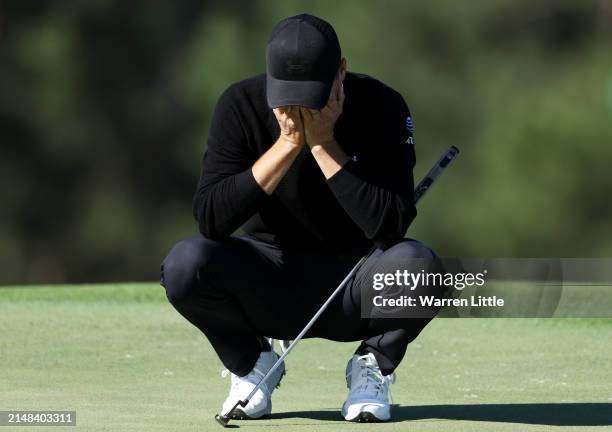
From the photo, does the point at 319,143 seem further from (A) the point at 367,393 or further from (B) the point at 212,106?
(B) the point at 212,106

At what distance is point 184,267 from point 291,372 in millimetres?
1040

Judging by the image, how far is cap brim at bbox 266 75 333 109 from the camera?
8.37 feet

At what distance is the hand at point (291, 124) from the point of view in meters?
2.58

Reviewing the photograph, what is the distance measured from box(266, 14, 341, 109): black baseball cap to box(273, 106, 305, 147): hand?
0.07 feet

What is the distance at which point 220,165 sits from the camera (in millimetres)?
2740

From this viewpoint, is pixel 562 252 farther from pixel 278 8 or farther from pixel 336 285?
pixel 336 285

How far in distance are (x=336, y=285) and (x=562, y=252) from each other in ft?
26.2

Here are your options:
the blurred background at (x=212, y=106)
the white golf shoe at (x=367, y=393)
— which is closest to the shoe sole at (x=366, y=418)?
the white golf shoe at (x=367, y=393)

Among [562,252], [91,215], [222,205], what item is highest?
[222,205]

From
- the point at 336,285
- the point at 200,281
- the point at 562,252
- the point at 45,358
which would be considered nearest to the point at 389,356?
the point at 336,285

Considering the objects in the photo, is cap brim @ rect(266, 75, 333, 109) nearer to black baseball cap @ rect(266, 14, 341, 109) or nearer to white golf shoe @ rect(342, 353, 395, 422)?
black baseball cap @ rect(266, 14, 341, 109)

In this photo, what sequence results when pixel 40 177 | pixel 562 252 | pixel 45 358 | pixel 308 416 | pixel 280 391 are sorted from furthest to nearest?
pixel 40 177
pixel 562 252
pixel 45 358
pixel 280 391
pixel 308 416

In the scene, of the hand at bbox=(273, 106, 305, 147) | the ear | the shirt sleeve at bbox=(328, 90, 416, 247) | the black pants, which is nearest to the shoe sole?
the black pants

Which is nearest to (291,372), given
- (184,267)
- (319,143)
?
(184,267)
